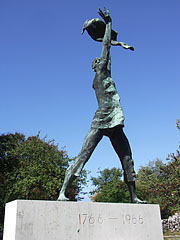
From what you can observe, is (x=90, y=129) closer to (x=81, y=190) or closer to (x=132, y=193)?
(x=132, y=193)

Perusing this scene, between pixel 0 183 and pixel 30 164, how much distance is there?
3066mm

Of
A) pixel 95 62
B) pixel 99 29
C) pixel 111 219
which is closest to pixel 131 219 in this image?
pixel 111 219

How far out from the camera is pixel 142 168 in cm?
4781

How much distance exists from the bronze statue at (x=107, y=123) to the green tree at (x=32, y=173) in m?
13.6

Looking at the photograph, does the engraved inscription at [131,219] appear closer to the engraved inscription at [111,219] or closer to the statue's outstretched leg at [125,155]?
the engraved inscription at [111,219]

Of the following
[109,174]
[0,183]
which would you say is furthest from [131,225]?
[109,174]

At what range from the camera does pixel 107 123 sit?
5.55 meters

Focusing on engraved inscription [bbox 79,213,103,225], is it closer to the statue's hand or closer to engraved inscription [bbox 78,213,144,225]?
engraved inscription [bbox 78,213,144,225]

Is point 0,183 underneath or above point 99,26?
underneath

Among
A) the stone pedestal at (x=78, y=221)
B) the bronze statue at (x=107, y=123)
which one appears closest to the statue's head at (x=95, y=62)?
the bronze statue at (x=107, y=123)

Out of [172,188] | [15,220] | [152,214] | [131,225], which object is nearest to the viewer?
[15,220]

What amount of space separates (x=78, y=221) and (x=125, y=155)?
6.49 ft

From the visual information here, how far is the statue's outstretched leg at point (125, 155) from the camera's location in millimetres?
5707

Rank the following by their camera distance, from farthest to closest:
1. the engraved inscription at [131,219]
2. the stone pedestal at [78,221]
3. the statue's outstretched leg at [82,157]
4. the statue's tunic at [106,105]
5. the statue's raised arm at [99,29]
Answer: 1. the statue's raised arm at [99,29]
2. the statue's tunic at [106,105]
3. the statue's outstretched leg at [82,157]
4. the engraved inscription at [131,219]
5. the stone pedestal at [78,221]
